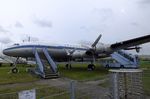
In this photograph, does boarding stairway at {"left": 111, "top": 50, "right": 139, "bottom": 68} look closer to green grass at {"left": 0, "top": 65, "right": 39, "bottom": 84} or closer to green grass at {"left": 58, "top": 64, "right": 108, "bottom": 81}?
green grass at {"left": 58, "top": 64, "right": 108, "bottom": 81}

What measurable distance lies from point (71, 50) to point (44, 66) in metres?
7.30

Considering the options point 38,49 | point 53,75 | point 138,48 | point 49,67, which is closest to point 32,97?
point 53,75

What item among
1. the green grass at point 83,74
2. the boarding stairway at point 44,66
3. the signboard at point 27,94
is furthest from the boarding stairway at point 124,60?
the signboard at point 27,94

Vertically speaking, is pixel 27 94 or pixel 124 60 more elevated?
pixel 124 60

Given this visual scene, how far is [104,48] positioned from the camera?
91.6 ft

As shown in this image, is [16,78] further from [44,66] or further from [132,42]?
[132,42]

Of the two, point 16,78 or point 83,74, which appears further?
point 83,74

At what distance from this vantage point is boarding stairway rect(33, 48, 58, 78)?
21719mm

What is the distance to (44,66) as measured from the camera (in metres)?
23.4

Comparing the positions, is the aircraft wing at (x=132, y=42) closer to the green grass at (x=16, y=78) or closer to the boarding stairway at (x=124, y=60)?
the boarding stairway at (x=124, y=60)

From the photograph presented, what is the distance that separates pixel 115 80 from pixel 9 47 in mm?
19102

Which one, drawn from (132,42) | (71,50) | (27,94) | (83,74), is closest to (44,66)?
(83,74)

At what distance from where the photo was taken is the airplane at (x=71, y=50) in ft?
85.5

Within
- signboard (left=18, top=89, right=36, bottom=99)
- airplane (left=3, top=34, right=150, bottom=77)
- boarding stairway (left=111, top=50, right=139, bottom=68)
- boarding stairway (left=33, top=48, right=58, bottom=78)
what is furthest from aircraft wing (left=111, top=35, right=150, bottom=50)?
signboard (left=18, top=89, right=36, bottom=99)
